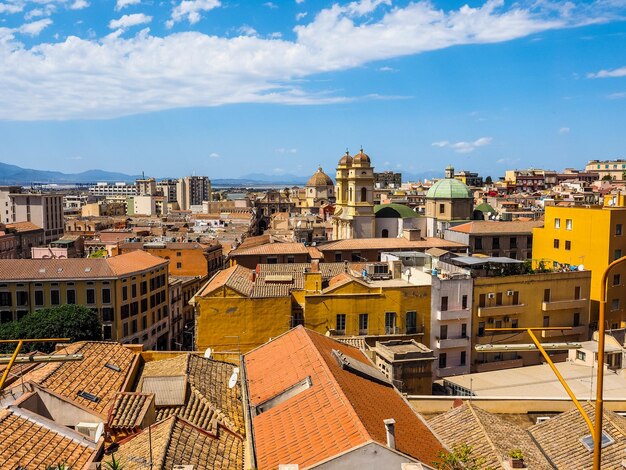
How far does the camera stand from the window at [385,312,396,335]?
32375 millimetres

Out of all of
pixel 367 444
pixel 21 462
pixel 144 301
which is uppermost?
pixel 367 444

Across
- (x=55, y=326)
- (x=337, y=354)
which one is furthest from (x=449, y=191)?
(x=337, y=354)

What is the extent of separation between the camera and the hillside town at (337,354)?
50.2 feet

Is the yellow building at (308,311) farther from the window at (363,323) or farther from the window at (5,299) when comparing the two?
the window at (5,299)

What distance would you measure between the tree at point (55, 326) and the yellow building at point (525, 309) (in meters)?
25.2

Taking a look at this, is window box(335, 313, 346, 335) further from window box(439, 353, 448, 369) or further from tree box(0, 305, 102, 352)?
tree box(0, 305, 102, 352)

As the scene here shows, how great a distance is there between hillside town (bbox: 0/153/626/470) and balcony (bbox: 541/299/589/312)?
8 cm

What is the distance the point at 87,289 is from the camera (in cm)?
4753

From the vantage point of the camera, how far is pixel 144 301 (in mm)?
51344

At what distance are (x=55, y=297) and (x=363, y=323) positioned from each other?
2659cm

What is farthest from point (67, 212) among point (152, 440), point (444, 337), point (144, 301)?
point (152, 440)

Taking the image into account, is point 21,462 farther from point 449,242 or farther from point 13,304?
point 449,242

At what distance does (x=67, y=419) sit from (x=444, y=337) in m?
21.0

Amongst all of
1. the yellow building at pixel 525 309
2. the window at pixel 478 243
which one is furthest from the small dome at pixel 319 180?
the yellow building at pixel 525 309
